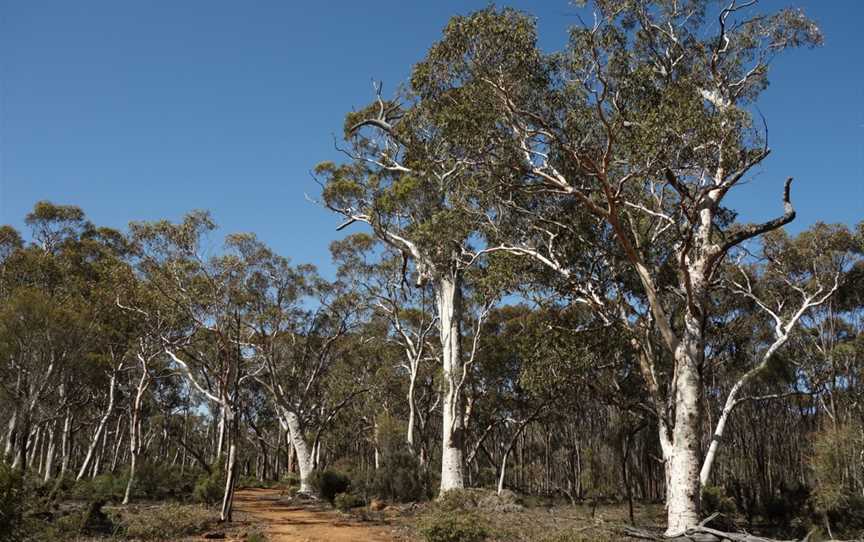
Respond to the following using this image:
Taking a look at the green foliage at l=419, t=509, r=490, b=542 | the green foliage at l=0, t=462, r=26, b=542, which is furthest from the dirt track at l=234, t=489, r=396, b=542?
the green foliage at l=0, t=462, r=26, b=542

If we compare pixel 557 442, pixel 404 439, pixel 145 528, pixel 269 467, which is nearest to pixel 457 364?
pixel 404 439

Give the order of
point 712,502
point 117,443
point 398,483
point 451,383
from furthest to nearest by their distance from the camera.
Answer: point 117,443 → point 398,483 → point 712,502 → point 451,383

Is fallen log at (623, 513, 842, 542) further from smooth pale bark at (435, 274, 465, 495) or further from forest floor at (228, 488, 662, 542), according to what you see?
smooth pale bark at (435, 274, 465, 495)

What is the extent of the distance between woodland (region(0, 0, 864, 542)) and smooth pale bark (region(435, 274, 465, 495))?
0.29ft

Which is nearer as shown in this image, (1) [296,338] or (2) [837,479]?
(2) [837,479]

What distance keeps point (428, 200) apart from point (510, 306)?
12.7 meters

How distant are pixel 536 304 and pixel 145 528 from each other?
1106 centimetres

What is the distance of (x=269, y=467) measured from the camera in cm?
5256

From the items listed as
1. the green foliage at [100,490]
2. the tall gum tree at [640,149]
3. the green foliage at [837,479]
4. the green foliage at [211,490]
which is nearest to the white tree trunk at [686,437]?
the tall gum tree at [640,149]

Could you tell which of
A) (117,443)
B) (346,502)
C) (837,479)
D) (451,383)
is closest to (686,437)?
(451,383)

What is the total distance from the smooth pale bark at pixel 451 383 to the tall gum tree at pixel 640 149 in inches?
164

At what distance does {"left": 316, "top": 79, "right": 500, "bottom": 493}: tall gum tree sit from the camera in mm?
17016

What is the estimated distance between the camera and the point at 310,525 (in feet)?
47.8

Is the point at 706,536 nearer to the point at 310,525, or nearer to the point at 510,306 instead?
the point at 310,525
